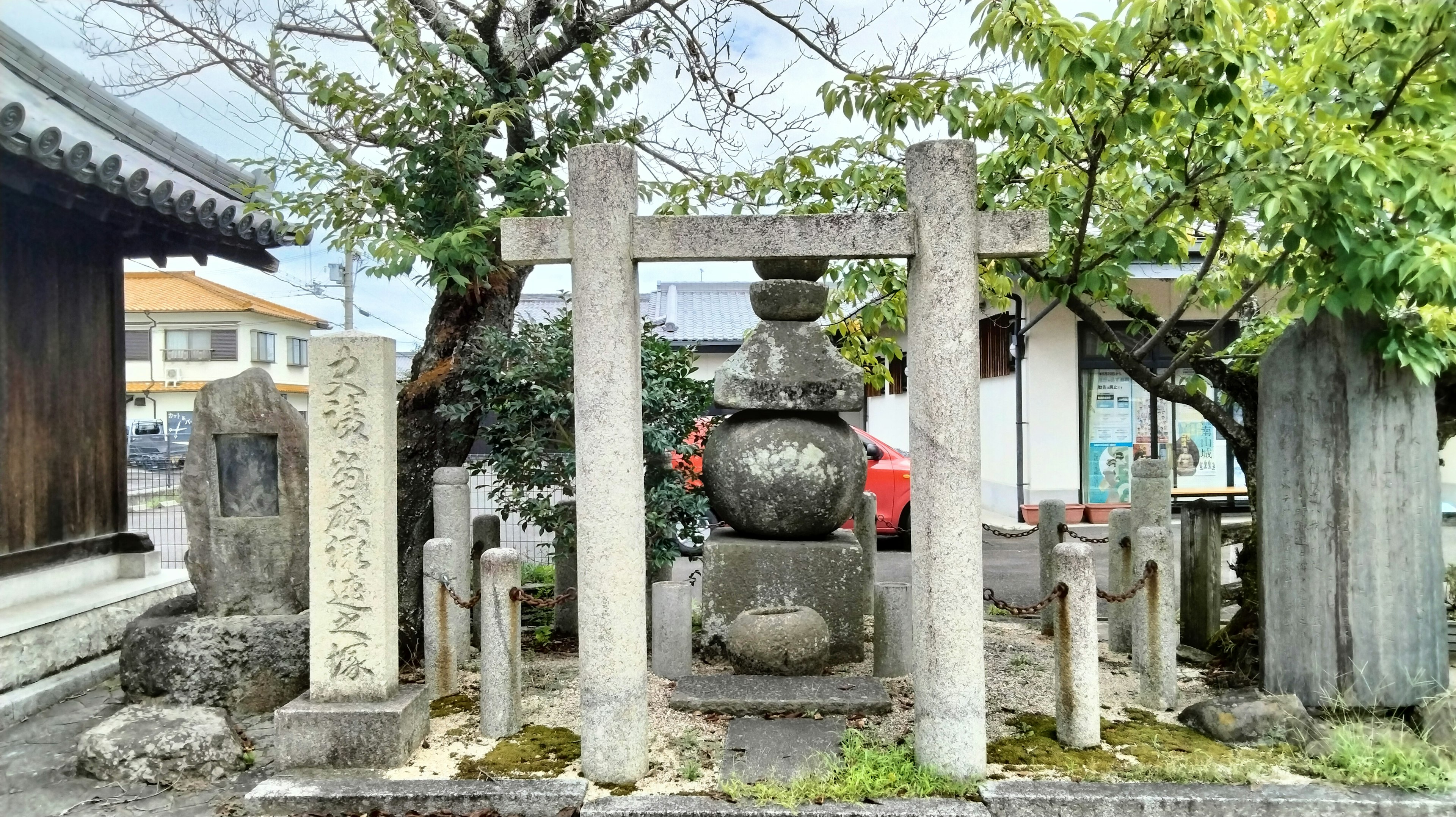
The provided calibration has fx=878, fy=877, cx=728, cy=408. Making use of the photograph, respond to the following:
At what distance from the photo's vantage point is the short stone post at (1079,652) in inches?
186

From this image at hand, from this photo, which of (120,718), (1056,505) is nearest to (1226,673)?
(1056,505)

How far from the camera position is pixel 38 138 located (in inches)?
199

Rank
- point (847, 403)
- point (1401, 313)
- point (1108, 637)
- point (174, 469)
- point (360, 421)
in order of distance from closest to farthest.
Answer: point (360, 421)
point (1401, 313)
point (847, 403)
point (1108, 637)
point (174, 469)

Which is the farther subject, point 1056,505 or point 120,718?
point 1056,505

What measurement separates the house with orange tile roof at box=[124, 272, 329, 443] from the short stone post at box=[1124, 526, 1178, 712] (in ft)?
75.8

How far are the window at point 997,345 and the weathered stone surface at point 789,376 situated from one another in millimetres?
8703

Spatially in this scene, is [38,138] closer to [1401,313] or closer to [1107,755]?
[1107,755]

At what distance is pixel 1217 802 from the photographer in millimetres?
4055

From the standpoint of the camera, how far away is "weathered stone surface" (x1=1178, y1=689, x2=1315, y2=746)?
471 cm

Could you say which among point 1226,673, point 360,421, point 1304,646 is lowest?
point 1226,673

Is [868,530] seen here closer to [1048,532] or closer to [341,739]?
[1048,532]

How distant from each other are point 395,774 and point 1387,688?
5383mm

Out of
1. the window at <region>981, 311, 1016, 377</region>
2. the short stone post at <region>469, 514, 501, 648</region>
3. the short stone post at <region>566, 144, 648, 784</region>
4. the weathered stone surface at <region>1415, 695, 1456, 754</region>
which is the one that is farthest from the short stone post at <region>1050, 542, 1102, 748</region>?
the window at <region>981, 311, 1016, 377</region>

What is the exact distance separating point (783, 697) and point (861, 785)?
1118mm
